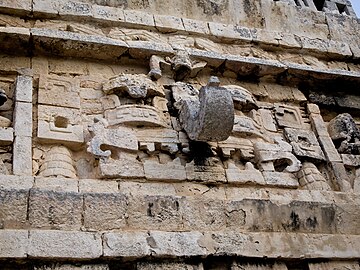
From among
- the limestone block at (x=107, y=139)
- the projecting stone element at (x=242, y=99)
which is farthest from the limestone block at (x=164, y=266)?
the projecting stone element at (x=242, y=99)

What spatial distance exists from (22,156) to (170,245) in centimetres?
133

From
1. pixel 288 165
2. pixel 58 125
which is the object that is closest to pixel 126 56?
pixel 58 125

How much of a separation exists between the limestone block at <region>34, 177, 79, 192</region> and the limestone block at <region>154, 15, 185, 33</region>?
7.12 feet

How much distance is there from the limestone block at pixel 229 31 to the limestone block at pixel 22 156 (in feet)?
8.14

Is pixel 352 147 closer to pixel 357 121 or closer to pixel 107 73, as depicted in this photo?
pixel 357 121

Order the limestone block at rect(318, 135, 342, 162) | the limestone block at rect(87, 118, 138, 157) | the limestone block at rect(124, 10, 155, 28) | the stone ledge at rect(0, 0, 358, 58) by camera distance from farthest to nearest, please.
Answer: the limestone block at rect(124, 10, 155, 28), the limestone block at rect(318, 135, 342, 162), the stone ledge at rect(0, 0, 358, 58), the limestone block at rect(87, 118, 138, 157)

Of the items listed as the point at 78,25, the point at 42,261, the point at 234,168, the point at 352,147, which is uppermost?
the point at 78,25

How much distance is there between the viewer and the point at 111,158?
4.30 meters

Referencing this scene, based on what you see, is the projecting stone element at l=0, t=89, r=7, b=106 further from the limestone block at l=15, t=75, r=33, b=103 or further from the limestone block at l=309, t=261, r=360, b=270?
the limestone block at l=309, t=261, r=360, b=270

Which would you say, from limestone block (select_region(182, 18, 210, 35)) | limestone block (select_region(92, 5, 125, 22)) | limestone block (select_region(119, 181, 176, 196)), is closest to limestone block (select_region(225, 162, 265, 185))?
limestone block (select_region(119, 181, 176, 196))

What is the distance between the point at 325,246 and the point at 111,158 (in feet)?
6.23

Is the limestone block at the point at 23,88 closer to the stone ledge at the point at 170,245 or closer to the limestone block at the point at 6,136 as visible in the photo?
the limestone block at the point at 6,136

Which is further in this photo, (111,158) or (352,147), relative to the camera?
(352,147)

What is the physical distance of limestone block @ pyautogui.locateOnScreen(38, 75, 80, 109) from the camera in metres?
4.49
